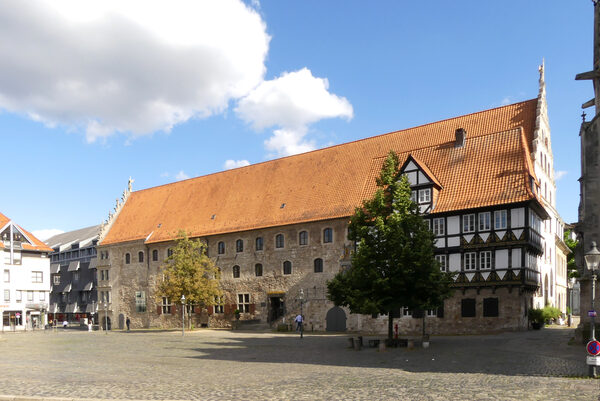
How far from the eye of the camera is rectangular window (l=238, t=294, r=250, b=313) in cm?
5141

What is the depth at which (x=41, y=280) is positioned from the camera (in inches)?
2704

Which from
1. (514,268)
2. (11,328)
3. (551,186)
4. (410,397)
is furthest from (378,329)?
(11,328)

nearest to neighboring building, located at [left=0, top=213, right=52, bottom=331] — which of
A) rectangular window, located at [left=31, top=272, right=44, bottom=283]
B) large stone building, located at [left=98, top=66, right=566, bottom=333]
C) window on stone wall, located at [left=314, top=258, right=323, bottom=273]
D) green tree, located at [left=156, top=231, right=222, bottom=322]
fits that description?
rectangular window, located at [left=31, top=272, right=44, bottom=283]

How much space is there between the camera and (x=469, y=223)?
3794 centimetres

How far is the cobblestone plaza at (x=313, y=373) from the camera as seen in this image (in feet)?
46.9

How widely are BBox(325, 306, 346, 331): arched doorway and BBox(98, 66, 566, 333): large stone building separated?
0.08m

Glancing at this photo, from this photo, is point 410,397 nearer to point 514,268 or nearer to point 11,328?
point 514,268

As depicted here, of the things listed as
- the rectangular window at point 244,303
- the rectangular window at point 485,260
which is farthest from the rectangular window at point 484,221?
the rectangular window at point 244,303

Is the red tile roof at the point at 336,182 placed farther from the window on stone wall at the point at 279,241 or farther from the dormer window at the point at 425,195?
the window on stone wall at the point at 279,241

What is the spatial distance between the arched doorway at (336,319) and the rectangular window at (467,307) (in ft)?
33.4

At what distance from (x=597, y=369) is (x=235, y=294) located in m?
38.2

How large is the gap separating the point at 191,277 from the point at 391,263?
25807mm

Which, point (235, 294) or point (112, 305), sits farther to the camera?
point (112, 305)

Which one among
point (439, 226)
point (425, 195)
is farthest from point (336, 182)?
point (439, 226)
